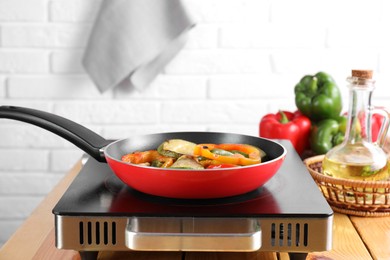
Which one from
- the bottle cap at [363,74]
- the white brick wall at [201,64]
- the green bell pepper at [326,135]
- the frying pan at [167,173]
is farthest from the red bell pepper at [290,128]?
the frying pan at [167,173]

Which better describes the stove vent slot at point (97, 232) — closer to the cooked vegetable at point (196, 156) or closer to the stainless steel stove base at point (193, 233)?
the stainless steel stove base at point (193, 233)

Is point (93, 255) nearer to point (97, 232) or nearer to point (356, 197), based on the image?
point (97, 232)

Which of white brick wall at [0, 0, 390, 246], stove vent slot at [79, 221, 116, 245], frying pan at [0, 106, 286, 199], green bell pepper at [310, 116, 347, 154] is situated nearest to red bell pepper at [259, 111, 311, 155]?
green bell pepper at [310, 116, 347, 154]

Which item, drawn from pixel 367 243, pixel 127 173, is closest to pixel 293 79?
pixel 367 243

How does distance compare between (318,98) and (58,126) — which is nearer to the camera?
(58,126)

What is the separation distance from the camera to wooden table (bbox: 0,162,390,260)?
106 centimetres

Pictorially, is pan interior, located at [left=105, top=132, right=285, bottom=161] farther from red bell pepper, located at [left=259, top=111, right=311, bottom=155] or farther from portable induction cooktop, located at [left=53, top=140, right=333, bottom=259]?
red bell pepper, located at [left=259, top=111, right=311, bottom=155]

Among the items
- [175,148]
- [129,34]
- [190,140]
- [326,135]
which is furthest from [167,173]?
[129,34]

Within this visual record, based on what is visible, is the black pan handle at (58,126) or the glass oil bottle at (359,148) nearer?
the black pan handle at (58,126)

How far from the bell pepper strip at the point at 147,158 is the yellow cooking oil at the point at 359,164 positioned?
1.15 ft

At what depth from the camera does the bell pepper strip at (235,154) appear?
1039mm

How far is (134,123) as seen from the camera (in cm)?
237

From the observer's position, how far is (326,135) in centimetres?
174

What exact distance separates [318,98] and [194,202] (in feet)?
3.04
